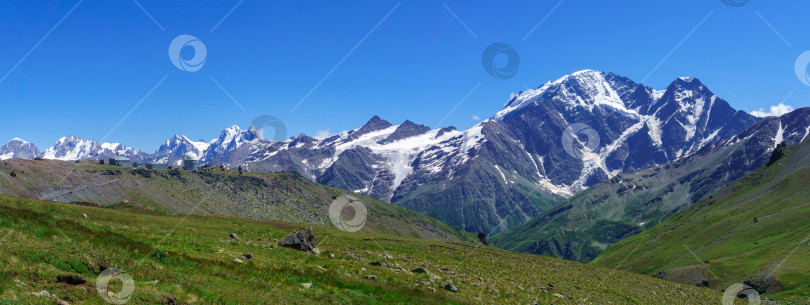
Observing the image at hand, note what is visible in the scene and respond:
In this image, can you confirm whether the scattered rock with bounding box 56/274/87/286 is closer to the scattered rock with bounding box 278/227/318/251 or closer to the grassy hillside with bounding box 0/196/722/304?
the grassy hillside with bounding box 0/196/722/304

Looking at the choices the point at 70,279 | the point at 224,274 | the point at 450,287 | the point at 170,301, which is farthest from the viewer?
the point at 450,287

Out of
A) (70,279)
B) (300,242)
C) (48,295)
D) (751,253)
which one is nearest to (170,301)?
(48,295)

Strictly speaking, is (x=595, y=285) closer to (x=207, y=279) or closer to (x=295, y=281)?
(x=295, y=281)

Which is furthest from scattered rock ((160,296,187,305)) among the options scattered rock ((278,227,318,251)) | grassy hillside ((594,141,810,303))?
grassy hillside ((594,141,810,303))

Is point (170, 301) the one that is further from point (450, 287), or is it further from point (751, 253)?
point (751, 253)

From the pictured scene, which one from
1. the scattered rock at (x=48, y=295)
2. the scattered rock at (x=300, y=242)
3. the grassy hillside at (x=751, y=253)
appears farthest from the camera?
the grassy hillside at (x=751, y=253)

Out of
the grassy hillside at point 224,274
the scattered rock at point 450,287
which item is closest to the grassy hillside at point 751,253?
the grassy hillside at point 224,274

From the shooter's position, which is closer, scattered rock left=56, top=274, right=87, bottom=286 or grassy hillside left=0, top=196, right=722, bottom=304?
scattered rock left=56, top=274, right=87, bottom=286

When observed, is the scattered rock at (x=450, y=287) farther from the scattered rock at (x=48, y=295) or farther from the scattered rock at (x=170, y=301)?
the scattered rock at (x=48, y=295)

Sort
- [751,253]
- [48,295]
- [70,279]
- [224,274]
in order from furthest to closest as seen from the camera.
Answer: [751,253] → [224,274] → [70,279] → [48,295]

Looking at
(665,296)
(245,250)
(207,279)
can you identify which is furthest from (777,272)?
(207,279)

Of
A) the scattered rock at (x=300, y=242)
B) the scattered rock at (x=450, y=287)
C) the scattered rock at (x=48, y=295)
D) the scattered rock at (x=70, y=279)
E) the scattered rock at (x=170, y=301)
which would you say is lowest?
the scattered rock at (x=450, y=287)

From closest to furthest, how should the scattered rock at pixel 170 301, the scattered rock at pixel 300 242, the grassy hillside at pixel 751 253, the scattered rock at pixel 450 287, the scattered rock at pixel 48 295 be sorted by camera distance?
the scattered rock at pixel 48 295, the scattered rock at pixel 170 301, the scattered rock at pixel 450 287, the scattered rock at pixel 300 242, the grassy hillside at pixel 751 253

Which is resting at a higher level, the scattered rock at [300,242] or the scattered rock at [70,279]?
the scattered rock at [300,242]
